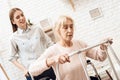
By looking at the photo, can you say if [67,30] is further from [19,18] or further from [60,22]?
[19,18]

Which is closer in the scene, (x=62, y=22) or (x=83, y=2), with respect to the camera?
(x=62, y=22)

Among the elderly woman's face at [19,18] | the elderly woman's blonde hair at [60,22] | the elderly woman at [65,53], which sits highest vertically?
the elderly woman's face at [19,18]

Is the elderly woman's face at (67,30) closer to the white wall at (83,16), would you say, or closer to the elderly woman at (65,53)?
the elderly woman at (65,53)

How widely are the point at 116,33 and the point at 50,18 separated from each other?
1.05m

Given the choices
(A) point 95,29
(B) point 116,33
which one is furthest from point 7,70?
(B) point 116,33

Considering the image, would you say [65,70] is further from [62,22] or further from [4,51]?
[4,51]

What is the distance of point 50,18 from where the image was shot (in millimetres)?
4488

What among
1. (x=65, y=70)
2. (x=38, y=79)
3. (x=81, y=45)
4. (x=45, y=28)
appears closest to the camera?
(x=65, y=70)

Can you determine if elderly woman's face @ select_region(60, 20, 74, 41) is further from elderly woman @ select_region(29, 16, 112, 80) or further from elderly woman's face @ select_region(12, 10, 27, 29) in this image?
elderly woman's face @ select_region(12, 10, 27, 29)

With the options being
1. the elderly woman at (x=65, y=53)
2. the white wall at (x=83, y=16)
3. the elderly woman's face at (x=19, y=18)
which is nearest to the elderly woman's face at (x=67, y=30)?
the elderly woman at (x=65, y=53)

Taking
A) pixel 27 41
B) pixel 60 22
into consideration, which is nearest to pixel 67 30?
pixel 60 22

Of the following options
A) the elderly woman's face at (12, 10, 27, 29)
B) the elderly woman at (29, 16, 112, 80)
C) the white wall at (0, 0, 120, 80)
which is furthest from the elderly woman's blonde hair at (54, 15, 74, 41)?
the white wall at (0, 0, 120, 80)

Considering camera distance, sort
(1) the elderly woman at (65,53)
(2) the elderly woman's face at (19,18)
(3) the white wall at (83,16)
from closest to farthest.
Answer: (1) the elderly woman at (65,53) → (2) the elderly woman's face at (19,18) → (3) the white wall at (83,16)

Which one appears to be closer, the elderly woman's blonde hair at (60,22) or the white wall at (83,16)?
the elderly woman's blonde hair at (60,22)
